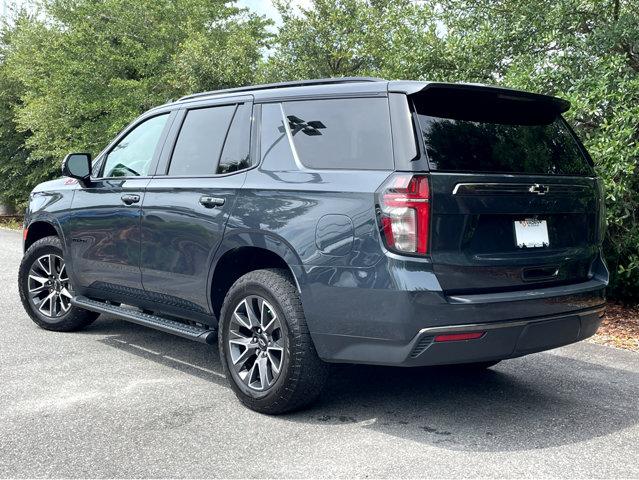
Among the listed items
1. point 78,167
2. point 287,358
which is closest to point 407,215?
point 287,358

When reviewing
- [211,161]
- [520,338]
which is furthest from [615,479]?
[211,161]

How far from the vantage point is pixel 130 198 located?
17.7 ft

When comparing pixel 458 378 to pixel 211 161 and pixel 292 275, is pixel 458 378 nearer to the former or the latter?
pixel 292 275

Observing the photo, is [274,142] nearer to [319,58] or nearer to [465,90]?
[465,90]

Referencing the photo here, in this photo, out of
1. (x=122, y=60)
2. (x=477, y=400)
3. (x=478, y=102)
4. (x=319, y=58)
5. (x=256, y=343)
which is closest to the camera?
(x=478, y=102)

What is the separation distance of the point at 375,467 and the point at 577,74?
580cm

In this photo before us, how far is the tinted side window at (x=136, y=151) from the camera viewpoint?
5531 mm

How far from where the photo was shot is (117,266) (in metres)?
5.54

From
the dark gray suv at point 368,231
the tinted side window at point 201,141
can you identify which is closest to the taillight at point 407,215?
the dark gray suv at point 368,231

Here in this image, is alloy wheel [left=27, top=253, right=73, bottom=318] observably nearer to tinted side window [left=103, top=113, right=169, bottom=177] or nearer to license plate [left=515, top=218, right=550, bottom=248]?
tinted side window [left=103, top=113, right=169, bottom=177]

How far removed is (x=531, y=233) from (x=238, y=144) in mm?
1965

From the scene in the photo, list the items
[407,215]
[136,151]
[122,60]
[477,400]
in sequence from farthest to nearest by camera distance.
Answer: [122,60], [136,151], [477,400], [407,215]

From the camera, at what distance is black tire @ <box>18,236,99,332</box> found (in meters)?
6.46

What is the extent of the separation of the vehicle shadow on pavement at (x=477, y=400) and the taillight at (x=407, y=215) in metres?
1.09
